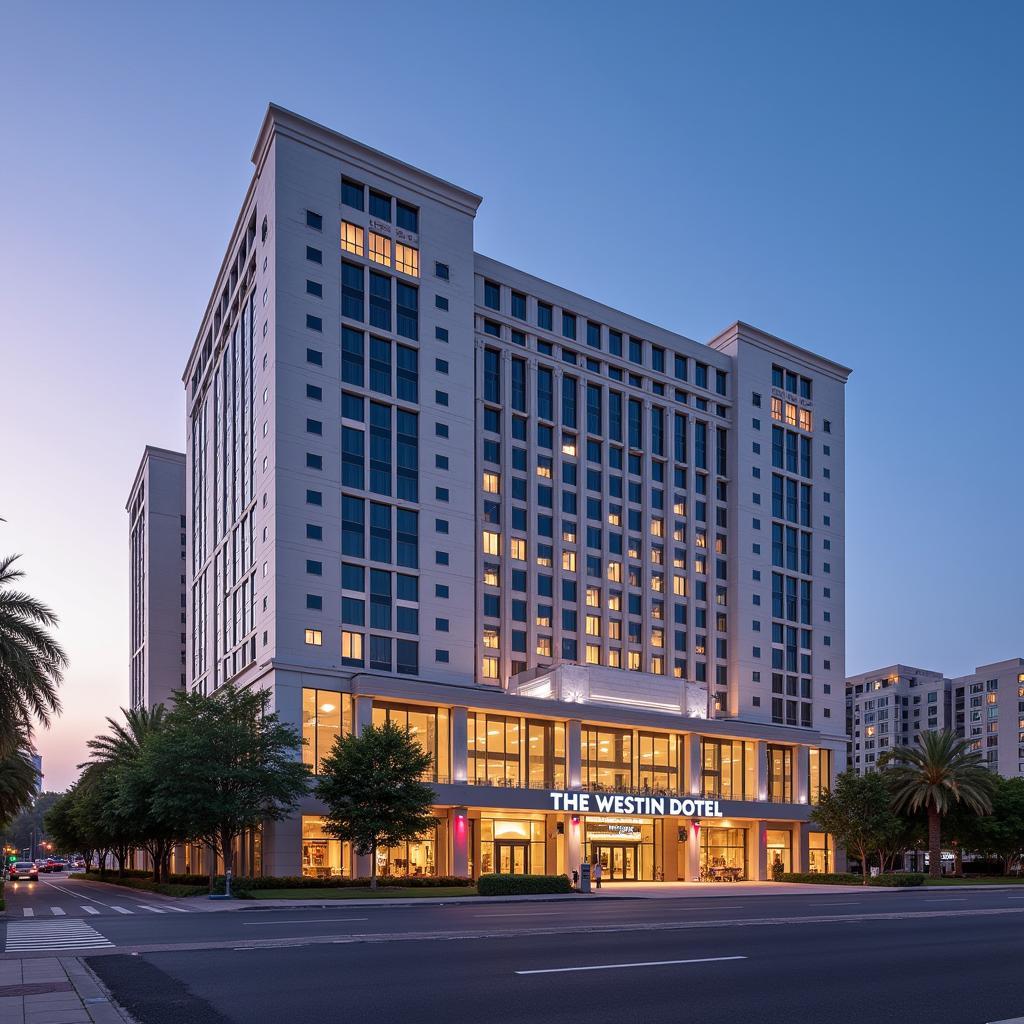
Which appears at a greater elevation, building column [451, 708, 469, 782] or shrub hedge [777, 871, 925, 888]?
building column [451, 708, 469, 782]

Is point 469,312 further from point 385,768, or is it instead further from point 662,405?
point 385,768

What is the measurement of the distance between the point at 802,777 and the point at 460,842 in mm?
35525

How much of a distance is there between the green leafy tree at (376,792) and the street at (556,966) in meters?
20.6

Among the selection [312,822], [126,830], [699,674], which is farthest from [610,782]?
[126,830]

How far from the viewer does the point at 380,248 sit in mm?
73250

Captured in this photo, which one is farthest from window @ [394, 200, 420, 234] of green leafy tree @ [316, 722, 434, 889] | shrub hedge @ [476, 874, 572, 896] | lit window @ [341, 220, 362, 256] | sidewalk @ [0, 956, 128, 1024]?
sidewalk @ [0, 956, 128, 1024]

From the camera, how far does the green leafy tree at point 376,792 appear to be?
5138cm

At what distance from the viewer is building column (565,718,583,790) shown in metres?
72.6

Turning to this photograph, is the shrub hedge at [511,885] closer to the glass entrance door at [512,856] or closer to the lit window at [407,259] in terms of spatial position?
the glass entrance door at [512,856]

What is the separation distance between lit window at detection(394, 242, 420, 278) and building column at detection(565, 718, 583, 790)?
3383cm

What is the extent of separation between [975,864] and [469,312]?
235 ft

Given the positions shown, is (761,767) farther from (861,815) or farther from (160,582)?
(160,582)

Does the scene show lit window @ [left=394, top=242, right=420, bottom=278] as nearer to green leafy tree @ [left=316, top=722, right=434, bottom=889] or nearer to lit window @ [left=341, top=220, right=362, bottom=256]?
lit window @ [left=341, top=220, right=362, bottom=256]

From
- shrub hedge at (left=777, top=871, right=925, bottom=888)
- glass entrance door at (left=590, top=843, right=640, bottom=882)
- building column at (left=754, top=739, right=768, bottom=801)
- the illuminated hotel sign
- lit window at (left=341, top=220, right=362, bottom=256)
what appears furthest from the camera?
building column at (left=754, top=739, right=768, bottom=801)
